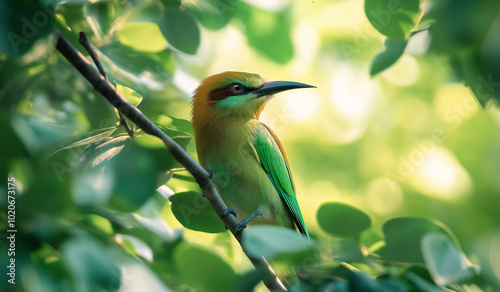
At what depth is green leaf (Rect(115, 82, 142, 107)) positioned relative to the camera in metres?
2.59

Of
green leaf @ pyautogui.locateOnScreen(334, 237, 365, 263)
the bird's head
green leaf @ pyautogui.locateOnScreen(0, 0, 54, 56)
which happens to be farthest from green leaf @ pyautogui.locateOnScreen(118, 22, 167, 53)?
green leaf @ pyautogui.locateOnScreen(334, 237, 365, 263)

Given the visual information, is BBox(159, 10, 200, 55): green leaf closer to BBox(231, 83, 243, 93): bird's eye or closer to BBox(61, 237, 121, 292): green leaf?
BBox(61, 237, 121, 292): green leaf

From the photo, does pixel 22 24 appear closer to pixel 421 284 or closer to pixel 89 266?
pixel 89 266

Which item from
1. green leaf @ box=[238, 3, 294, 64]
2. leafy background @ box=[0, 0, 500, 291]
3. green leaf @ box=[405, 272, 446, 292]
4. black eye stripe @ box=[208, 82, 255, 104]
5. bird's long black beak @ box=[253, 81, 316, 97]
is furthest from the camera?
black eye stripe @ box=[208, 82, 255, 104]

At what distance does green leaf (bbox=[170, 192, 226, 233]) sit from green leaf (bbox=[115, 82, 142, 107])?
21.6 inches

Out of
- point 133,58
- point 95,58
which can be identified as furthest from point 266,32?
point 95,58

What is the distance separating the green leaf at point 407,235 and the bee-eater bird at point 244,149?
5.60 feet

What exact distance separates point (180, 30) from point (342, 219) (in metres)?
1.33

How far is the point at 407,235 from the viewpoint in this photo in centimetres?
188

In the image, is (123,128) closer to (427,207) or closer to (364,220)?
(364,220)

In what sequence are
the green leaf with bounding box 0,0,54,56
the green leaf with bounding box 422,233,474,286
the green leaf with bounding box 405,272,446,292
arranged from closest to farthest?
1. the green leaf with bounding box 405,272,446,292
2. the green leaf with bounding box 422,233,474,286
3. the green leaf with bounding box 0,0,54,56

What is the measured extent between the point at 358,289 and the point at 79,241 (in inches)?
43.5

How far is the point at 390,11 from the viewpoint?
226 centimetres

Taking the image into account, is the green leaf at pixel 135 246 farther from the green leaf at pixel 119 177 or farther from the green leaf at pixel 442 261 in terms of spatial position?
the green leaf at pixel 442 261
